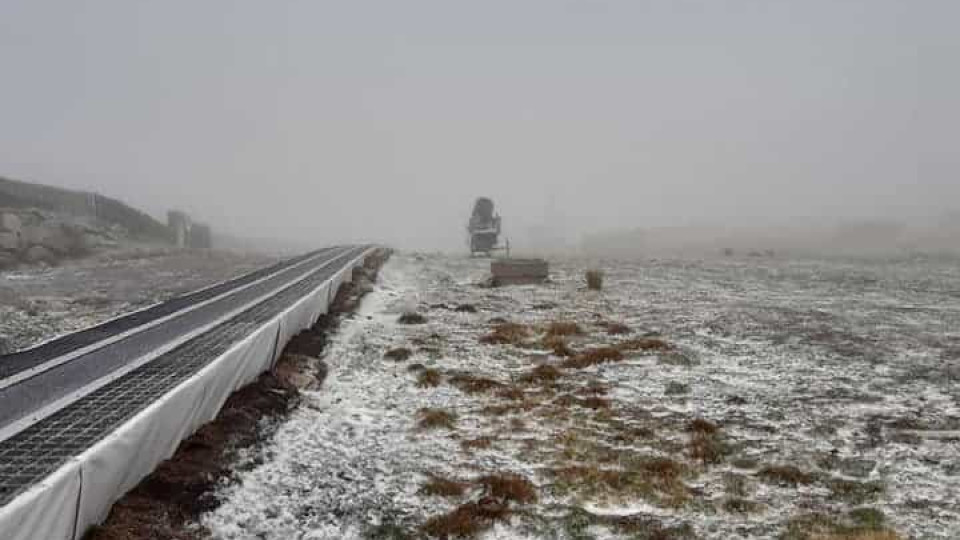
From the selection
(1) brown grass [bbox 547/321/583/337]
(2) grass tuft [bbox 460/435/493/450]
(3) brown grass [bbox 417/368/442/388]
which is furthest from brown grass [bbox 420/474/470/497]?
(1) brown grass [bbox 547/321/583/337]

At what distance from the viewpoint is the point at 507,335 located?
1345 cm

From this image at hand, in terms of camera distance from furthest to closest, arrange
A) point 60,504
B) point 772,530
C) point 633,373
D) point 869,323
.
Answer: point 869,323 < point 633,373 < point 772,530 < point 60,504

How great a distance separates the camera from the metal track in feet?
16.2

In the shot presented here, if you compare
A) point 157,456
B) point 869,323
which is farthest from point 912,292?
point 157,456

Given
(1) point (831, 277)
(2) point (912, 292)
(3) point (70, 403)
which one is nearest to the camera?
(3) point (70, 403)

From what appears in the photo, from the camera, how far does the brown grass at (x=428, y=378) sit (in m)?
10.0

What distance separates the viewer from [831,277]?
25875mm

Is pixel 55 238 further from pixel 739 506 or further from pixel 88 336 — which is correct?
pixel 739 506

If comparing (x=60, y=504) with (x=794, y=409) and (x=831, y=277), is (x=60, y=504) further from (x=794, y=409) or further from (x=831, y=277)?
(x=831, y=277)

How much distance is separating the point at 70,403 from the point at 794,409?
986cm

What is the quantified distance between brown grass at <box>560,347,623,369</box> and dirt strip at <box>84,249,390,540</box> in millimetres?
4829

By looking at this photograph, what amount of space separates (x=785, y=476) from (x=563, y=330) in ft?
24.8

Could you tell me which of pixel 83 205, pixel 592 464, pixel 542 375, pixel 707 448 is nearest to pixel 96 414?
pixel 592 464

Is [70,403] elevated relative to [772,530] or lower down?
elevated
